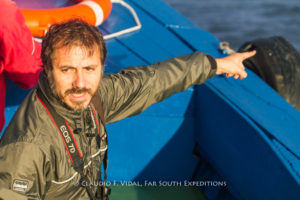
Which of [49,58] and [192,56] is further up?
[49,58]

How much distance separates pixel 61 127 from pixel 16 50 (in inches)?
26.4

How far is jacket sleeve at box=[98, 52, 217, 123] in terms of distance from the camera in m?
1.84

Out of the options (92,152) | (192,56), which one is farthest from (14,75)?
(192,56)

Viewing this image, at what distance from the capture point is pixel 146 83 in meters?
1.87

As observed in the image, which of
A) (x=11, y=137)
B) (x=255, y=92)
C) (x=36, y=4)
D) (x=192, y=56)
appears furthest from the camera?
(x=36, y=4)

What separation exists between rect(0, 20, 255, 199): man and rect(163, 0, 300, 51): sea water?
509cm

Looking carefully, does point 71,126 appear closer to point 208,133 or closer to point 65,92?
point 65,92

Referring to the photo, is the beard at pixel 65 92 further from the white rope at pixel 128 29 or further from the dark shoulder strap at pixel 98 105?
the white rope at pixel 128 29

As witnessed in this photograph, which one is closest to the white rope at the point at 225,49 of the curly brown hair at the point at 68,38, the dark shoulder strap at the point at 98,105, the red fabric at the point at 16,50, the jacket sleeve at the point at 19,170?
the red fabric at the point at 16,50

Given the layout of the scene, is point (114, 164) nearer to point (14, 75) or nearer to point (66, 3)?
point (14, 75)

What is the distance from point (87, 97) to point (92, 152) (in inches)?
10.1

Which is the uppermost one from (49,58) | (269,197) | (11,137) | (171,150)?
(49,58)

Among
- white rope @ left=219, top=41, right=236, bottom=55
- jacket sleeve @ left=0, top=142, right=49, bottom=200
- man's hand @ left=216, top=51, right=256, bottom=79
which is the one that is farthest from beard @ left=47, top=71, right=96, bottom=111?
white rope @ left=219, top=41, right=236, bottom=55

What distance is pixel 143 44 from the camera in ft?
9.52
